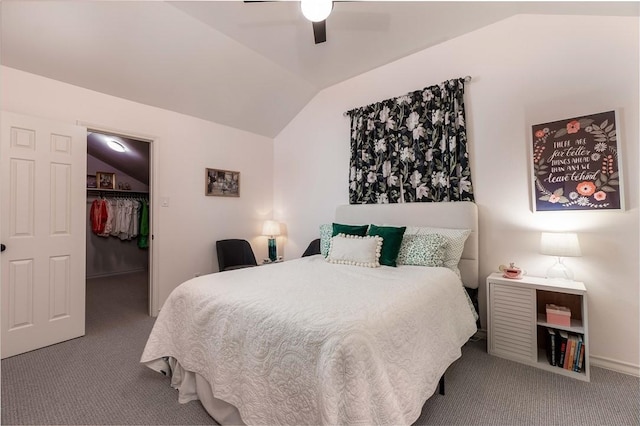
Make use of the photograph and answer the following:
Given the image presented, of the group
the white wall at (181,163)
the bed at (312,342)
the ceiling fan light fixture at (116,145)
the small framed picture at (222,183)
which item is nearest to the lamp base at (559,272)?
the bed at (312,342)

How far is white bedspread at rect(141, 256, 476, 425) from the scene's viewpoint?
1.13m

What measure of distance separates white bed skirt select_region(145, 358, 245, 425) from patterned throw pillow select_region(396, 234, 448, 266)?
1.76m

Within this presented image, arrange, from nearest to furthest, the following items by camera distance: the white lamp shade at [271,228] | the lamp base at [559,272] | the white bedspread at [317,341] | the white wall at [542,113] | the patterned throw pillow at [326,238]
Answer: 1. the white bedspread at [317,341]
2. the white wall at [542,113]
3. the lamp base at [559,272]
4. the patterned throw pillow at [326,238]
5. the white lamp shade at [271,228]

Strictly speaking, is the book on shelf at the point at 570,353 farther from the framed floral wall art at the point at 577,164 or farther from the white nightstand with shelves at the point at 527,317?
the framed floral wall art at the point at 577,164

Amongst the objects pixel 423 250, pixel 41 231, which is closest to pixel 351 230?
pixel 423 250

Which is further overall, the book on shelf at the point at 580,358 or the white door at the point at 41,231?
the white door at the point at 41,231

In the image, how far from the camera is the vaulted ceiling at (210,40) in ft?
7.48

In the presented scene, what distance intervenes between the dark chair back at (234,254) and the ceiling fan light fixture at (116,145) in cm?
265

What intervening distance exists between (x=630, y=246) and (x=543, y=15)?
2065 millimetres

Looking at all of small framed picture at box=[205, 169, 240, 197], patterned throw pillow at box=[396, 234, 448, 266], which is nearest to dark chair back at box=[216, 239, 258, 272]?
small framed picture at box=[205, 169, 240, 197]

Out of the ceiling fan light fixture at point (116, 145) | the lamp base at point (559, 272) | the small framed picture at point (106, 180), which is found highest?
the ceiling fan light fixture at point (116, 145)

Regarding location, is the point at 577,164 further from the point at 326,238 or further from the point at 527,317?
the point at 326,238

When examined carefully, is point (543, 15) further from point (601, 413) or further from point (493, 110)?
point (601, 413)

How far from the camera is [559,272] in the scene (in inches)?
90.5
